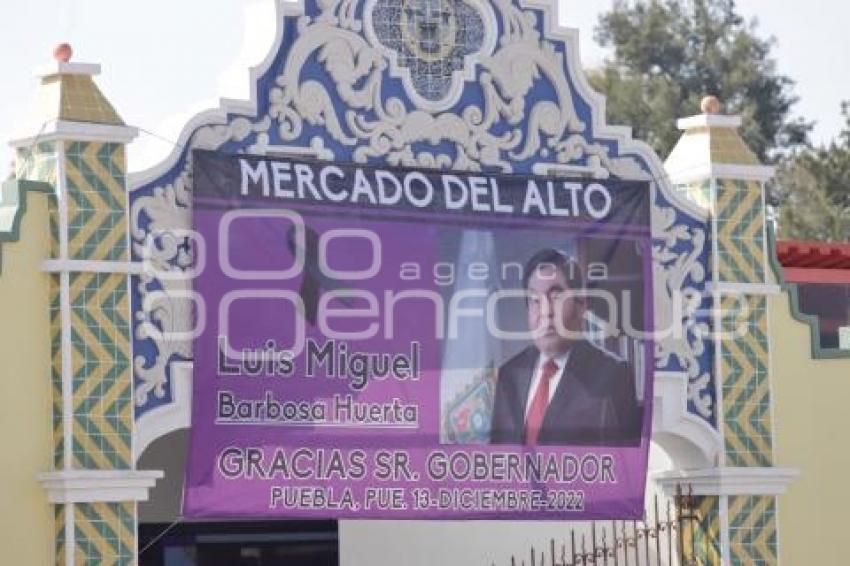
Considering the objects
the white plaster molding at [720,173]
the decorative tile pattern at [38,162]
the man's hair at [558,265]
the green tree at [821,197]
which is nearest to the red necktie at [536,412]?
the man's hair at [558,265]

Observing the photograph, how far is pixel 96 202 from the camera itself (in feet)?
70.5

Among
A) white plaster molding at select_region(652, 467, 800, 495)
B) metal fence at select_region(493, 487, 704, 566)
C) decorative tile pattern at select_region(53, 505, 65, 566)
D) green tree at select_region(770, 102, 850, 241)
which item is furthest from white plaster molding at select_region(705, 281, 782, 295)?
green tree at select_region(770, 102, 850, 241)

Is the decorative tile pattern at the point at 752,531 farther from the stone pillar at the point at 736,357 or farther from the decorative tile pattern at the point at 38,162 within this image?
the decorative tile pattern at the point at 38,162

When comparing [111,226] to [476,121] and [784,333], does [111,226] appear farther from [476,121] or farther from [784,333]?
[784,333]

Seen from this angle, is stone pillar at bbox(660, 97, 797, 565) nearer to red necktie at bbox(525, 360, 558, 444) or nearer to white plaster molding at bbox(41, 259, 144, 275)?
red necktie at bbox(525, 360, 558, 444)

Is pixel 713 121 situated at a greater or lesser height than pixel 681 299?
greater

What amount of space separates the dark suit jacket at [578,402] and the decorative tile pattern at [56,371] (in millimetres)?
4197

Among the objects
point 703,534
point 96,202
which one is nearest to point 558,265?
point 703,534

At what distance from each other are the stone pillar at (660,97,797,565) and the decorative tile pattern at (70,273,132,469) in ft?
19.4

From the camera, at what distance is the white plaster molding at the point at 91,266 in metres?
21.3

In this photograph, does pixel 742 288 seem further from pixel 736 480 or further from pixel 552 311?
pixel 552 311

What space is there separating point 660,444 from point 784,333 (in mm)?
1626

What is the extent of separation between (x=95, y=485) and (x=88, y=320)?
4.54 ft

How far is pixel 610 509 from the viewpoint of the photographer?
24.0 metres
